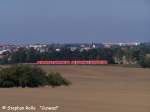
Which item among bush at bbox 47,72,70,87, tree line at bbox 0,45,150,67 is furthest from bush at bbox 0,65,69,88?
tree line at bbox 0,45,150,67

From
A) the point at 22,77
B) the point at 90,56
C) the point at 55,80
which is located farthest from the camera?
the point at 90,56

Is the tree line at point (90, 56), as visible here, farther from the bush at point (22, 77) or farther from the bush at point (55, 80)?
the bush at point (22, 77)

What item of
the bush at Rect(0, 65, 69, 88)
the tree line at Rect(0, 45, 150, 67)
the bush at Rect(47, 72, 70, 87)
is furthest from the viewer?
the tree line at Rect(0, 45, 150, 67)

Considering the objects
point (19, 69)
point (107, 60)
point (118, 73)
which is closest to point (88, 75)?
point (118, 73)

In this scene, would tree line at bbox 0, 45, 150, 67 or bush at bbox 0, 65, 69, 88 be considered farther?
tree line at bbox 0, 45, 150, 67

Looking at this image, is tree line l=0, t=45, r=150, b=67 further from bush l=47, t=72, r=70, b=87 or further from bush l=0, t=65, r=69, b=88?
bush l=0, t=65, r=69, b=88

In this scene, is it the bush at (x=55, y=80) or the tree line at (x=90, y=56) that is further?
the tree line at (x=90, y=56)

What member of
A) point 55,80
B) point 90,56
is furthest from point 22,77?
point 90,56

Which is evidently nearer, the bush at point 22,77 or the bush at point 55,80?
the bush at point 22,77

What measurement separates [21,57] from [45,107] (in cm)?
9322

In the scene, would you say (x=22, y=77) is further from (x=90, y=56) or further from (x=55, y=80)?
(x=90, y=56)

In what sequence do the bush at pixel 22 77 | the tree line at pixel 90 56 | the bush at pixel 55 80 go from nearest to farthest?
the bush at pixel 22 77 < the bush at pixel 55 80 < the tree line at pixel 90 56

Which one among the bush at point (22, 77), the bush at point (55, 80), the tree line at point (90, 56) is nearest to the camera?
the bush at point (22, 77)

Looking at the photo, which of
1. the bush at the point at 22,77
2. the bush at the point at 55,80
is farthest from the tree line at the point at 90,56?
the bush at the point at 22,77
